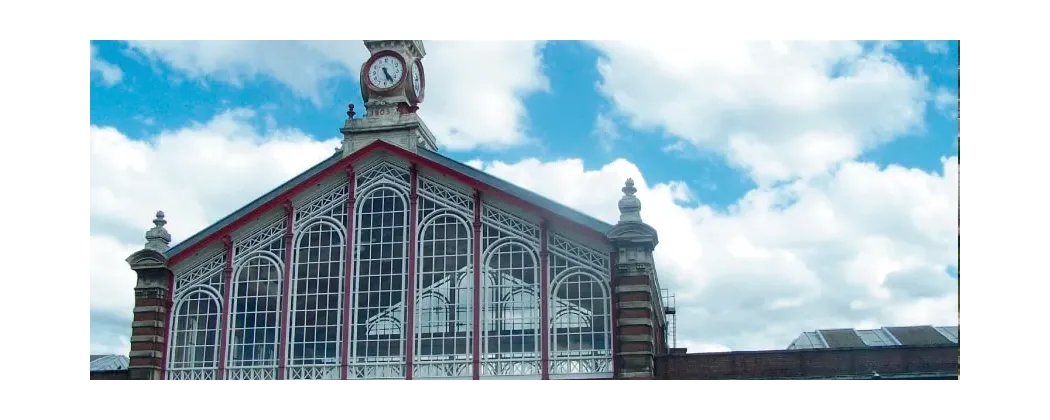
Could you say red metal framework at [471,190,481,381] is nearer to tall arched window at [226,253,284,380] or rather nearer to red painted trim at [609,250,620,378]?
red painted trim at [609,250,620,378]

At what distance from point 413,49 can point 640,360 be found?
1359cm

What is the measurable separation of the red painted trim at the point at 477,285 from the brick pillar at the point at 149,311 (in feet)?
31.7

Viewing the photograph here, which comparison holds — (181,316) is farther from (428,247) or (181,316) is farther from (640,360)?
(640,360)

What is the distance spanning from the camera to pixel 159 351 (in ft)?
97.2

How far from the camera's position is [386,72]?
32656 mm


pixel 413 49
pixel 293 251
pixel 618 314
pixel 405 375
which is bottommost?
pixel 405 375

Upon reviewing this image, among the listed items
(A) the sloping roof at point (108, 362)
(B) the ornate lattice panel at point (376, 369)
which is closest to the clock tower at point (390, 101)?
(B) the ornate lattice panel at point (376, 369)

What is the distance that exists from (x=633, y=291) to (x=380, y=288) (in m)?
7.40

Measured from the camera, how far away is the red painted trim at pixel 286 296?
93.8ft

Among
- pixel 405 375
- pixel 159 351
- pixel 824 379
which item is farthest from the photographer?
pixel 159 351

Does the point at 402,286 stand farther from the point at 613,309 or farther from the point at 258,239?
the point at 613,309

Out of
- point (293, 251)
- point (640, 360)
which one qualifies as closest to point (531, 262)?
point (640, 360)

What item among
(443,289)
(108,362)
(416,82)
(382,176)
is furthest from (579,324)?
(108,362)

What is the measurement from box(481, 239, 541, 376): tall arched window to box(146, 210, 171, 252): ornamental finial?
10381mm
